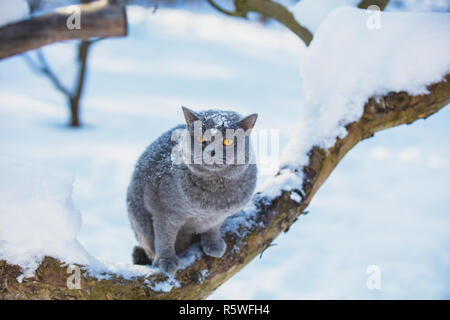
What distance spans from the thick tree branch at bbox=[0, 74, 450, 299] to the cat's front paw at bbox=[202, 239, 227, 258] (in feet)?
0.06

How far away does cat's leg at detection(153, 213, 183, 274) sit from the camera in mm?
1096

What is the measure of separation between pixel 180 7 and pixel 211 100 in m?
2.26

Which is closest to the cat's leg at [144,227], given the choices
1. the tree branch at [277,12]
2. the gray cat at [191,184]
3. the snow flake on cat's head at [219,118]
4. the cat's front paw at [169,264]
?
the gray cat at [191,184]

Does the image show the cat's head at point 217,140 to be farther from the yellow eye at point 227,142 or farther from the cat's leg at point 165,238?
the cat's leg at point 165,238

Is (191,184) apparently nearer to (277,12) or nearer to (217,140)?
(217,140)

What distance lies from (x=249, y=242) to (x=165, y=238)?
28cm

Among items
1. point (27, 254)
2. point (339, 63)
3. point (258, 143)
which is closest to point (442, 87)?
point (339, 63)

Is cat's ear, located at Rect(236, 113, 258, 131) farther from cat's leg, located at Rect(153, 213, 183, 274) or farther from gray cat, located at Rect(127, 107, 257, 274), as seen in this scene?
cat's leg, located at Rect(153, 213, 183, 274)

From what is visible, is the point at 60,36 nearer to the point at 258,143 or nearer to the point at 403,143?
the point at 258,143

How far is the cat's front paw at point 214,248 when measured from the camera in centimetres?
112

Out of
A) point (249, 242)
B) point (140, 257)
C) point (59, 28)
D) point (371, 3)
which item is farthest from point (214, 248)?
point (59, 28)

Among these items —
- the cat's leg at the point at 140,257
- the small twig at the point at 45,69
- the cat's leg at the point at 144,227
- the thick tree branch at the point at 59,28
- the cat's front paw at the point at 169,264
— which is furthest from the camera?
the small twig at the point at 45,69

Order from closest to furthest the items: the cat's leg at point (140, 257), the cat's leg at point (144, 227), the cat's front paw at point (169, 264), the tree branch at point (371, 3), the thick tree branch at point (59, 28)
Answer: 1. the cat's front paw at point (169, 264)
2. the cat's leg at point (144, 227)
3. the cat's leg at point (140, 257)
4. the tree branch at point (371, 3)
5. the thick tree branch at point (59, 28)

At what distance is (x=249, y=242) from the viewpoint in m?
1.18
